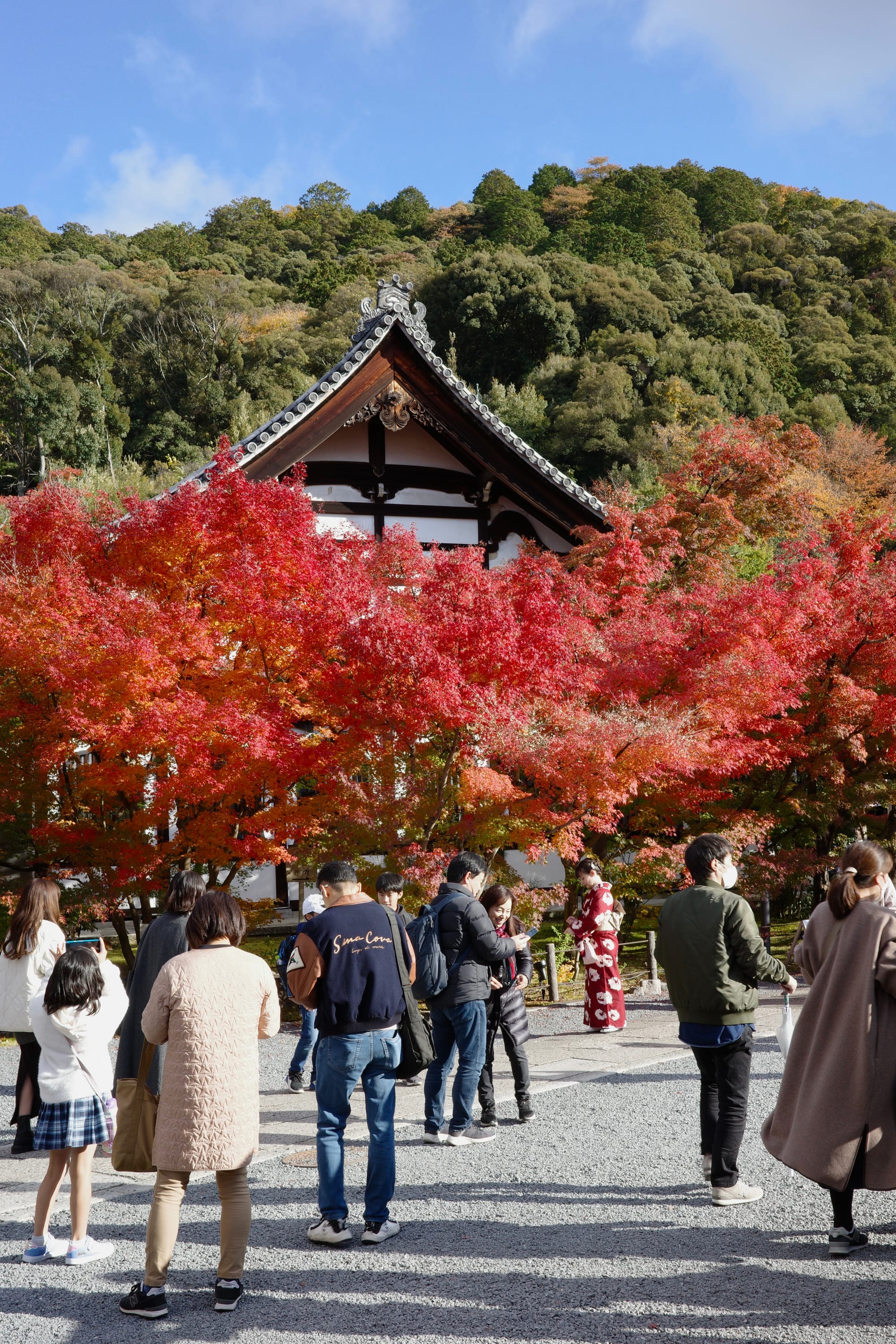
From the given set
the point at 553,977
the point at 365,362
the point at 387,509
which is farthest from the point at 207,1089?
the point at 365,362

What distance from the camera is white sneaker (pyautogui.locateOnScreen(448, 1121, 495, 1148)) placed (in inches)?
241

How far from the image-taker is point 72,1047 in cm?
450

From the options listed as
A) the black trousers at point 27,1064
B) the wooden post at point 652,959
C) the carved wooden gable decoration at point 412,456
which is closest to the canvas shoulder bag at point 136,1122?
the black trousers at point 27,1064

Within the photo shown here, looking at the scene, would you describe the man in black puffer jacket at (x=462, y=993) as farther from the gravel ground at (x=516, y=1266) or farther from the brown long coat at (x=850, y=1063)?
the brown long coat at (x=850, y=1063)

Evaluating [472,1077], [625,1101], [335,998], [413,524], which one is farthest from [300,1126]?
[413,524]

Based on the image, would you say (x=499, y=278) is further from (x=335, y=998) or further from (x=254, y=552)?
(x=335, y=998)

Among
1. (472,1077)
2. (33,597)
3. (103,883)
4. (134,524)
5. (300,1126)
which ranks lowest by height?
(300,1126)

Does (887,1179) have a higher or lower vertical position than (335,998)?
lower

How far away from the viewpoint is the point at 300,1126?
6719 mm

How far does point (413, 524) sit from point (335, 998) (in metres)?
10.6

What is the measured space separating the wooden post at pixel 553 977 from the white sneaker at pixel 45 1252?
7205 mm

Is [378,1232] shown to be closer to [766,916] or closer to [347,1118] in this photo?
[347,1118]

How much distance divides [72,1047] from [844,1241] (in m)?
3.40

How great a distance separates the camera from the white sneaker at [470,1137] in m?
6.13
